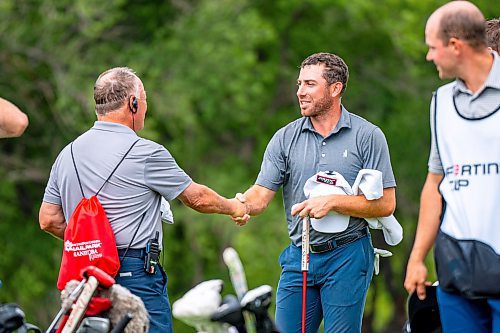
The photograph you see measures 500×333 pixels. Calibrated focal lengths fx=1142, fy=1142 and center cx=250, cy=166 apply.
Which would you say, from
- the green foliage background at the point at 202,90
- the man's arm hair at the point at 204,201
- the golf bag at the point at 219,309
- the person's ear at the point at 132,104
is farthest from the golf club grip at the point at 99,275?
the green foliage background at the point at 202,90

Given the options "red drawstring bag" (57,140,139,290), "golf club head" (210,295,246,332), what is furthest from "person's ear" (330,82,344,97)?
"golf club head" (210,295,246,332)

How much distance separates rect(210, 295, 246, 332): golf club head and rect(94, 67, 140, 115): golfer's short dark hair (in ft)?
5.29

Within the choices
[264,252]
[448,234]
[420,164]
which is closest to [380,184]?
[448,234]

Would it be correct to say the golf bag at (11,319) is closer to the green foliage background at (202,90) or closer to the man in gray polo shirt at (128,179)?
the man in gray polo shirt at (128,179)

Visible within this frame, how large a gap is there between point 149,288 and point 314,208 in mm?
1060

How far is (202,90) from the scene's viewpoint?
66.5 ft

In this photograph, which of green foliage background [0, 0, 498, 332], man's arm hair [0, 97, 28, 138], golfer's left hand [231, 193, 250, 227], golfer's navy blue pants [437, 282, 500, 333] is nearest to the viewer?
golfer's navy blue pants [437, 282, 500, 333]

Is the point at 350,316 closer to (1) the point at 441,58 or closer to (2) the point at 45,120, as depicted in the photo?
(1) the point at 441,58

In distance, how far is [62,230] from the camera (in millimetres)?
6594

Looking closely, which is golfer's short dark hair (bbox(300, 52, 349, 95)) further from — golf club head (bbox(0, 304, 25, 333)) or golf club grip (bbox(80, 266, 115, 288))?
golf club head (bbox(0, 304, 25, 333))

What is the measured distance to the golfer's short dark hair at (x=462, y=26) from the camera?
4.92 meters

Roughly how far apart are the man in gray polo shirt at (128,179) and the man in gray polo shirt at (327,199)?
2.49 feet

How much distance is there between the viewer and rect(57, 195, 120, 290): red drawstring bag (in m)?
6.01

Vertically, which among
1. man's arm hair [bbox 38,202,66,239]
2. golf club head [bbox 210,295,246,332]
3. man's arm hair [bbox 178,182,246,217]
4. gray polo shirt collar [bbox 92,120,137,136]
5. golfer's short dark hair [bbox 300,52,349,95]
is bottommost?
Result: golf club head [bbox 210,295,246,332]
